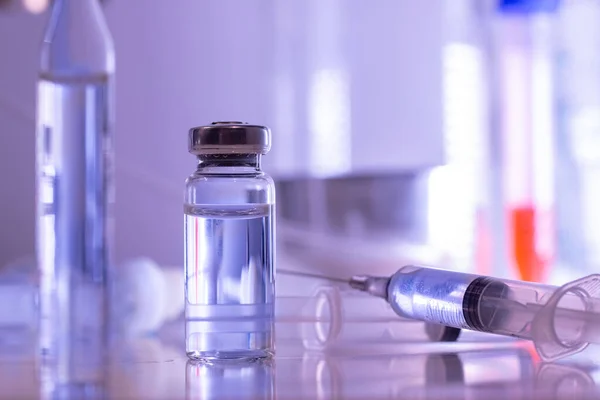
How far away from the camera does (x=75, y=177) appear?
650mm

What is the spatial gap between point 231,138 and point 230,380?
168mm

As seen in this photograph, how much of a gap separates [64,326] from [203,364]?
0.13 meters

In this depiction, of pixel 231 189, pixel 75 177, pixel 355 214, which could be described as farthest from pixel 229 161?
pixel 355 214

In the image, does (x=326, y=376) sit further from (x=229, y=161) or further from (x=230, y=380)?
(x=229, y=161)

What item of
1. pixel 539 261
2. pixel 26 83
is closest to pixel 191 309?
pixel 539 261

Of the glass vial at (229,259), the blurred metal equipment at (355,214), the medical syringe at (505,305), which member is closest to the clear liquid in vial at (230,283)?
the glass vial at (229,259)

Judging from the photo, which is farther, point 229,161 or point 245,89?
point 245,89

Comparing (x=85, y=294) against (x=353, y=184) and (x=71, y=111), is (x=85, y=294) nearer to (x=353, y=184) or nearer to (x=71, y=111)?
(x=71, y=111)

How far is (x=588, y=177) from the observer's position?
1.25 m

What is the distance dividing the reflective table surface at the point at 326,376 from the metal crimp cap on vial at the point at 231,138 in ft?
0.51

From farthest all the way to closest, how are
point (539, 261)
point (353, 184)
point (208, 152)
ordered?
1. point (353, 184)
2. point (539, 261)
3. point (208, 152)

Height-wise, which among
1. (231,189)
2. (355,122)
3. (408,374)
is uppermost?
(355,122)

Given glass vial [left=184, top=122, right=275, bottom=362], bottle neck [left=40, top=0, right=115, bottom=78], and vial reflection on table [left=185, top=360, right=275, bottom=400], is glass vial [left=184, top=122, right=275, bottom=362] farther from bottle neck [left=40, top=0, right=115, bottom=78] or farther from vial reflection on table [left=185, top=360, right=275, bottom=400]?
bottle neck [left=40, top=0, right=115, bottom=78]

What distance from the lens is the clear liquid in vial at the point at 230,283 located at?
0.60 meters
